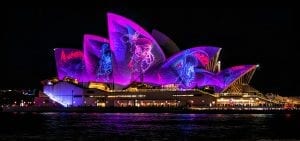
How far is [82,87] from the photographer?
104 metres

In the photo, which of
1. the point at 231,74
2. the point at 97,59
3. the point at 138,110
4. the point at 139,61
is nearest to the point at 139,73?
the point at 139,61

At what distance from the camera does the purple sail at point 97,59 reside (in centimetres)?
9838

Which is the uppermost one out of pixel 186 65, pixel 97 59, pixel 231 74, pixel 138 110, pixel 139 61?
pixel 97 59

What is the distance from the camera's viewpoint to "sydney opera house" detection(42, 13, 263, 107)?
309 ft

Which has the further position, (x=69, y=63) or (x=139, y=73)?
(x=69, y=63)

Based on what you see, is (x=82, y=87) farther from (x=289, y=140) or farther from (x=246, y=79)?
(x=289, y=140)

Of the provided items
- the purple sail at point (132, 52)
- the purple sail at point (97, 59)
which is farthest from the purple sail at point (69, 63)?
the purple sail at point (132, 52)

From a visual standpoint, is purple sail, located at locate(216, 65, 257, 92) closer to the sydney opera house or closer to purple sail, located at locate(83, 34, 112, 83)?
the sydney opera house

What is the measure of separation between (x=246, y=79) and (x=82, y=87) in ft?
92.0

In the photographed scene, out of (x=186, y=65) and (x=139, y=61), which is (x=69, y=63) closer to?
(x=139, y=61)

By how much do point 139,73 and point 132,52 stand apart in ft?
16.4

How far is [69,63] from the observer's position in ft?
345

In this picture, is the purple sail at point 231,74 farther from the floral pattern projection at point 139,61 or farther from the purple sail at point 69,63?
the purple sail at point 69,63

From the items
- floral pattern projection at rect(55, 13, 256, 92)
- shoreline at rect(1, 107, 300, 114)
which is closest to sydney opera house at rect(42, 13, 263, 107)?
floral pattern projection at rect(55, 13, 256, 92)
